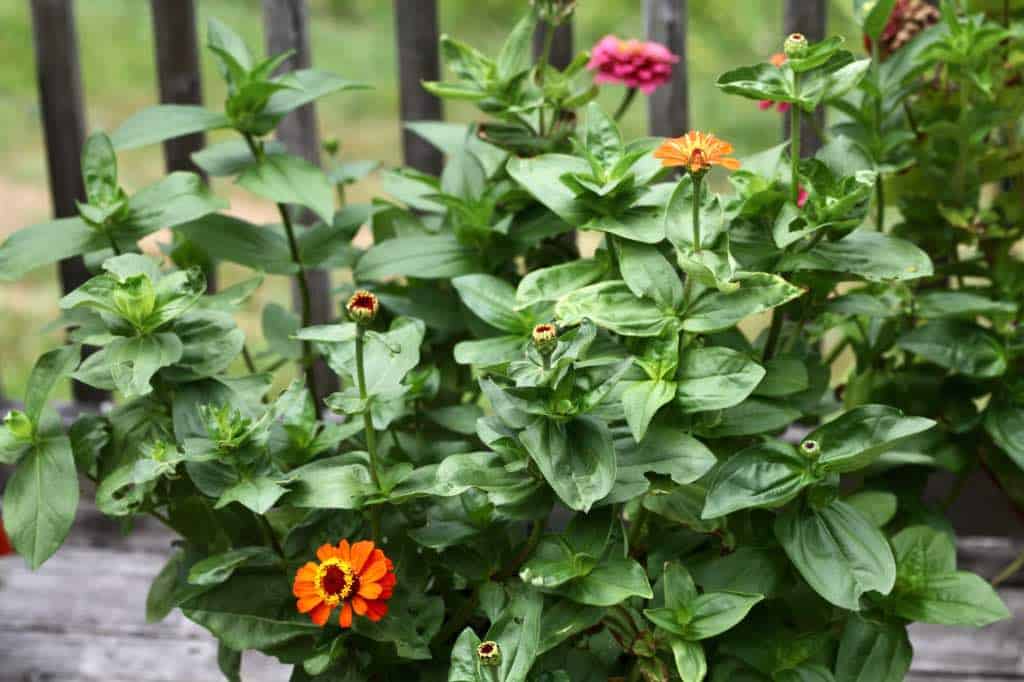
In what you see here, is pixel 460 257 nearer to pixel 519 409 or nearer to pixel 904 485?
pixel 519 409

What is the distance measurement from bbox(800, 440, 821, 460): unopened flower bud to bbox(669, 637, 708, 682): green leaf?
0.19 m

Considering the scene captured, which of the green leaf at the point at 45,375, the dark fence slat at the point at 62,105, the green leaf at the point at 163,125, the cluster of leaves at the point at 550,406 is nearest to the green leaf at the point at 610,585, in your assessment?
the cluster of leaves at the point at 550,406

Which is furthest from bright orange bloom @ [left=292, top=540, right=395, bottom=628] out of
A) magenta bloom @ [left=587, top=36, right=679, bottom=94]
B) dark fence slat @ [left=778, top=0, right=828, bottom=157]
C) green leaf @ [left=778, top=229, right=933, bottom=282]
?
dark fence slat @ [left=778, top=0, right=828, bottom=157]

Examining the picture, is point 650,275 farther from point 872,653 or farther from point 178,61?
point 178,61

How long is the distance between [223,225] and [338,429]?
1.05ft

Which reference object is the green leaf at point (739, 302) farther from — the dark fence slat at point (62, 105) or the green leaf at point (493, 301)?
the dark fence slat at point (62, 105)

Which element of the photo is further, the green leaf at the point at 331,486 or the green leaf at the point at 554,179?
the green leaf at the point at 554,179

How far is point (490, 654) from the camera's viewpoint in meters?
0.96

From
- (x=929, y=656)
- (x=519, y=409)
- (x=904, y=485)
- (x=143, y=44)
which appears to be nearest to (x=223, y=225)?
(x=519, y=409)

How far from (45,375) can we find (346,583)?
1.33ft

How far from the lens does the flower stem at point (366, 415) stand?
3.43 feet

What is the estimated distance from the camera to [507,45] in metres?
1.40

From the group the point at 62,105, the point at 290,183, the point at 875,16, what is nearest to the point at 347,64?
the point at 62,105

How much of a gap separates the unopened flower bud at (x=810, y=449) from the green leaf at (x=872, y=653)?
0.65 feet
